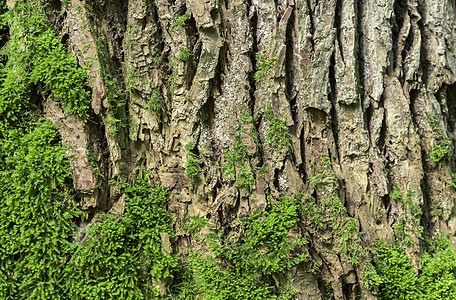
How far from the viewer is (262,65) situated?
2457mm

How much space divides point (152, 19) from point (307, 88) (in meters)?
1.19

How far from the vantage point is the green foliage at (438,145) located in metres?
2.73

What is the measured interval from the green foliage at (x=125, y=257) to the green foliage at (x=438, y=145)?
6.77ft

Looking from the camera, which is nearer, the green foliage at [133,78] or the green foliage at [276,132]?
the green foliage at [276,132]

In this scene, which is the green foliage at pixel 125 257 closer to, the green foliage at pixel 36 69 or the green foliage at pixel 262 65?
the green foliage at pixel 36 69

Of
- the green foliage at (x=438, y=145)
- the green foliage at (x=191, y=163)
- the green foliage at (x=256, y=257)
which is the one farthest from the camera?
A: the green foliage at (x=438, y=145)

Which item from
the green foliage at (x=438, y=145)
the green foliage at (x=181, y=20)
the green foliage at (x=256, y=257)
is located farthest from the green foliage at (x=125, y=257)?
the green foliage at (x=438, y=145)

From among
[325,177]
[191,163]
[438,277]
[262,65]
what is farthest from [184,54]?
[438,277]

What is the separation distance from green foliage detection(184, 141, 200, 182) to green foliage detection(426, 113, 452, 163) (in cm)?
177

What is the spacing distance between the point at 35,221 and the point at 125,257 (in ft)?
2.13

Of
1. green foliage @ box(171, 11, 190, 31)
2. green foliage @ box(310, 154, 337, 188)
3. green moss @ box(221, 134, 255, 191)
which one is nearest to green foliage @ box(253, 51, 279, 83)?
green moss @ box(221, 134, 255, 191)

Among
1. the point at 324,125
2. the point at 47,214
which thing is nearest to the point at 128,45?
the point at 47,214

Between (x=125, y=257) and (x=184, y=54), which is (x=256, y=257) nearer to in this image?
(x=125, y=257)

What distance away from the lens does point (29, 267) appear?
2387 millimetres
